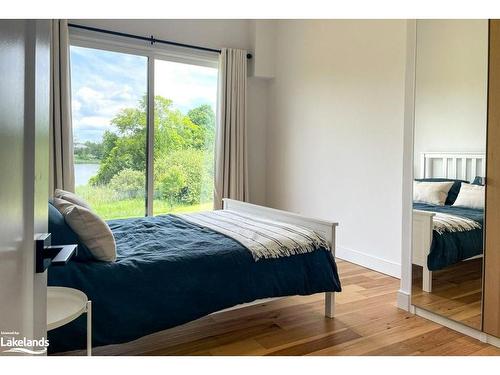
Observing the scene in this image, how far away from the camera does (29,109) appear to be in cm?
72

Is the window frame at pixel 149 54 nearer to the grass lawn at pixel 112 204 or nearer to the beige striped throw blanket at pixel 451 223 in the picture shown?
the grass lawn at pixel 112 204

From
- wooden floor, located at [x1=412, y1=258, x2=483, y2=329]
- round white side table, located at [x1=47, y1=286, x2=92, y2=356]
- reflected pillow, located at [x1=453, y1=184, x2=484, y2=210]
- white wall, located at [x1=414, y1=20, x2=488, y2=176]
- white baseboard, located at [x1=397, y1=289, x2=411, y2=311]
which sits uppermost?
white wall, located at [x1=414, y1=20, x2=488, y2=176]

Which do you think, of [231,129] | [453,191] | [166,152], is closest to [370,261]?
[453,191]

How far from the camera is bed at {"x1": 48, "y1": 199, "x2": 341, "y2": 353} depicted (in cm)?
185

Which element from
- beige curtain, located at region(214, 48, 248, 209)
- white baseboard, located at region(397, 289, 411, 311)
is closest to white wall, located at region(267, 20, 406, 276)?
beige curtain, located at region(214, 48, 248, 209)

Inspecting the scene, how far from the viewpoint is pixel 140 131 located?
436cm

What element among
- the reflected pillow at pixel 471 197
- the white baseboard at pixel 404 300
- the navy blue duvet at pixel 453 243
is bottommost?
the white baseboard at pixel 404 300

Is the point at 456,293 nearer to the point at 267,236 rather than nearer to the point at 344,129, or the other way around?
the point at 267,236

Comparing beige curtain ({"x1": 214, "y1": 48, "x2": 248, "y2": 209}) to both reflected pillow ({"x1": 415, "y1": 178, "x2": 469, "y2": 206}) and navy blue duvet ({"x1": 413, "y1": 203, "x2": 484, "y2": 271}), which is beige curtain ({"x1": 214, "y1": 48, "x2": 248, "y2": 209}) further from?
reflected pillow ({"x1": 415, "y1": 178, "x2": 469, "y2": 206})

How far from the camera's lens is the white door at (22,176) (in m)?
0.63

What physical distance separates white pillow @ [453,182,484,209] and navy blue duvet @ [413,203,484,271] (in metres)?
0.03

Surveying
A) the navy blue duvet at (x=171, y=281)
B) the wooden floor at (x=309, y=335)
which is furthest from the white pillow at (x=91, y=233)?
the wooden floor at (x=309, y=335)

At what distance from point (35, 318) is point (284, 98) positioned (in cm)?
441

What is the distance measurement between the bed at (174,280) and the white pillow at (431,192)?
0.71 metres
